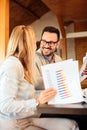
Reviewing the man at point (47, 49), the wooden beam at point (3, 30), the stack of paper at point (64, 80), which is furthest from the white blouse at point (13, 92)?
the wooden beam at point (3, 30)

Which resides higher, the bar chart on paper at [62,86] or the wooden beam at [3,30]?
the wooden beam at [3,30]

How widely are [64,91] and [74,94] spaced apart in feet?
0.20

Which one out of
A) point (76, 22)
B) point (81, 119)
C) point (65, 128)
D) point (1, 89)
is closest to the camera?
point (1, 89)

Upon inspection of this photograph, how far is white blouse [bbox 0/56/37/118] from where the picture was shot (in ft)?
3.75

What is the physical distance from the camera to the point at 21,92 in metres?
1.29

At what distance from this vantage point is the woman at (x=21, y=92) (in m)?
1.16

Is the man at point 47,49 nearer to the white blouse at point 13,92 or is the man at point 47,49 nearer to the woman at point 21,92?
the woman at point 21,92

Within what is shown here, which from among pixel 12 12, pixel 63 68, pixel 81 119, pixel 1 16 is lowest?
pixel 81 119

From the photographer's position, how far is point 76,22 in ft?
20.1

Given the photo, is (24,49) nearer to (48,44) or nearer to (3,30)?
(48,44)

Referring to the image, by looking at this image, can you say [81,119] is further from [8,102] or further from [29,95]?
[8,102]

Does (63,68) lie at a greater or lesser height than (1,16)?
→ lesser

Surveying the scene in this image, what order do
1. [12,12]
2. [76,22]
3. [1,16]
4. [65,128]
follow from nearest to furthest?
[65,128]
[1,16]
[12,12]
[76,22]

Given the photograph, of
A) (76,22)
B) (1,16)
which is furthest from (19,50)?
(76,22)
